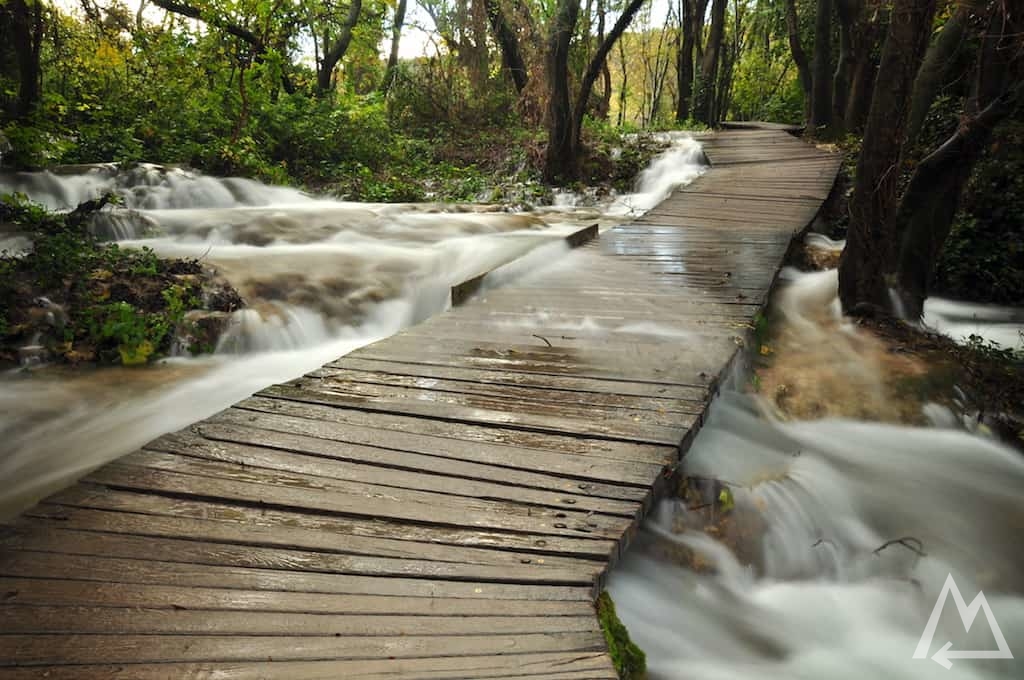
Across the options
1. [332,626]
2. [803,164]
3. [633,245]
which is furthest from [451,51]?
[332,626]

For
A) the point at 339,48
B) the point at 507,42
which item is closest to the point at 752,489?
the point at 507,42

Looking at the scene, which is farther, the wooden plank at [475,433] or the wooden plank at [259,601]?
the wooden plank at [475,433]

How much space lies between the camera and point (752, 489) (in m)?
3.22

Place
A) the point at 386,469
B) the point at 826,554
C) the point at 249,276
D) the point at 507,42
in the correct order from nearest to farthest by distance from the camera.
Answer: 1. the point at 386,469
2. the point at 826,554
3. the point at 249,276
4. the point at 507,42

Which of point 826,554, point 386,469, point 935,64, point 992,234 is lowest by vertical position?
point 826,554

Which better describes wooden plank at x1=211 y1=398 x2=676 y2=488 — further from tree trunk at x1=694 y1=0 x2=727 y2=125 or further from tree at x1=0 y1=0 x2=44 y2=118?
tree trunk at x1=694 y1=0 x2=727 y2=125

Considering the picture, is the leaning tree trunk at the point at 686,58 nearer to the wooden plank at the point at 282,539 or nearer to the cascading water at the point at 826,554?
the cascading water at the point at 826,554

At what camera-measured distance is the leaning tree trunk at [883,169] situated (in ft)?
14.1

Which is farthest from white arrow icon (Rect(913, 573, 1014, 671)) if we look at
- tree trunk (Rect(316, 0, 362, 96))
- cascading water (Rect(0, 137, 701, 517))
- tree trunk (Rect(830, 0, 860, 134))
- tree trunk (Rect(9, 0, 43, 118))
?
tree trunk (Rect(316, 0, 362, 96))

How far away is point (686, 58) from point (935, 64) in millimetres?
14428

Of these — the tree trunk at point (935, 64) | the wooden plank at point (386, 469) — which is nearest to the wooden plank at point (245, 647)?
the wooden plank at point (386, 469)

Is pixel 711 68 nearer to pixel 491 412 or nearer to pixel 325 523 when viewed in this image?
pixel 491 412

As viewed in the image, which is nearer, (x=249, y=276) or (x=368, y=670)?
(x=368, y=670)

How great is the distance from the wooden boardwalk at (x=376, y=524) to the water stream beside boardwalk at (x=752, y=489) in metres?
0.57
